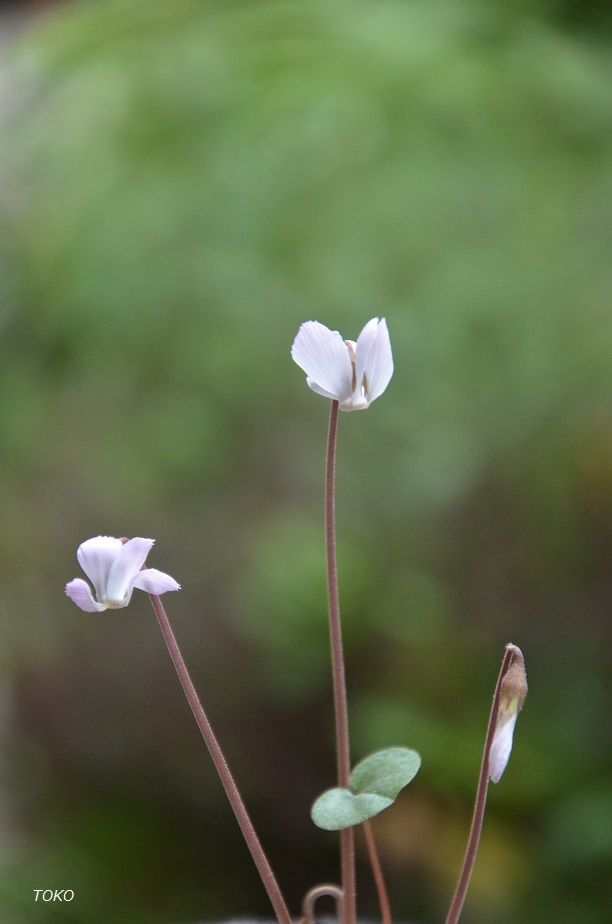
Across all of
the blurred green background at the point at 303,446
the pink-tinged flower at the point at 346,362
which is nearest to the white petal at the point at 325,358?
the pink-tinged flower at the point at 346,362

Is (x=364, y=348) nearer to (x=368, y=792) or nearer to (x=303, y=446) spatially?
(x=368, y=792)

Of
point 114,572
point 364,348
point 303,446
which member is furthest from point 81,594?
point 303,446

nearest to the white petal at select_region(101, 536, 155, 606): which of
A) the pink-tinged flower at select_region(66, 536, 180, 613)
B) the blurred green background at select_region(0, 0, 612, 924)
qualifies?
the pink-tinged flower at select_region(66, 536, 180, 613)

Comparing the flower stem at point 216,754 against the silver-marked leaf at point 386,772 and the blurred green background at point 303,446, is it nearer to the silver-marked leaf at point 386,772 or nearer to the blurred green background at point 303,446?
the silver-marked leaf at point 386,772

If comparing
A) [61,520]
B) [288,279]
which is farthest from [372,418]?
[61,520]

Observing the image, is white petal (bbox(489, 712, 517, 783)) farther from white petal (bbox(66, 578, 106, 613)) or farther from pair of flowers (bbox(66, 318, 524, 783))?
white petal (bbox(66, 578, 106, 613))

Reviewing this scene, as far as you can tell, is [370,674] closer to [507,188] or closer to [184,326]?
[184,326]
